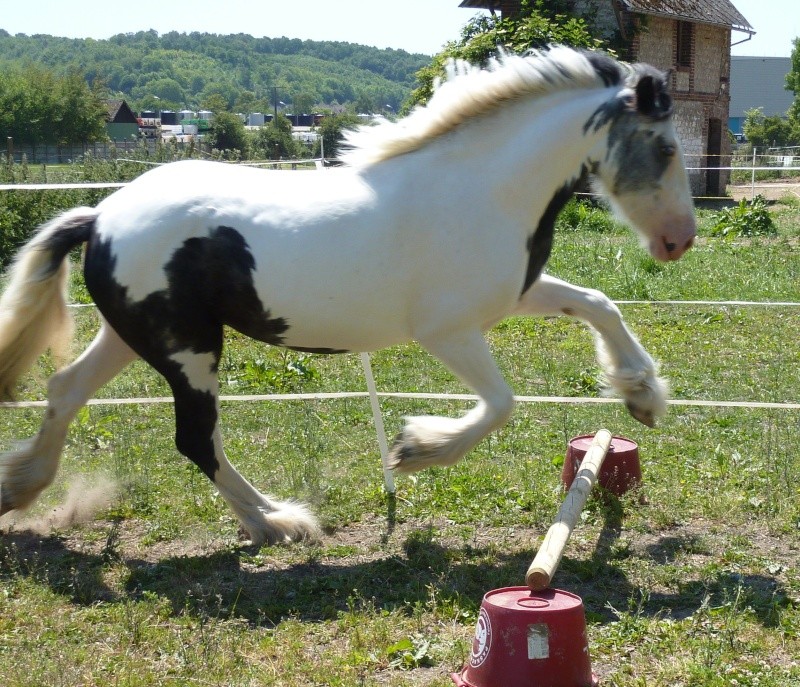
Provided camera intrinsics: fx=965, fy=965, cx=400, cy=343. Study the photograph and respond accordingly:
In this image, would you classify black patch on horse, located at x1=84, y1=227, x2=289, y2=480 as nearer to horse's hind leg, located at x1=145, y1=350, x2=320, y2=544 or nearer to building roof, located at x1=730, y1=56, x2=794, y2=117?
horse's hind leg, located at x1=145, y1=350, x2=320, y2=544

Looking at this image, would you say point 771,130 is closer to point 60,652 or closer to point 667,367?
point 667,367

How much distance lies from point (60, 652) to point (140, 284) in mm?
1566

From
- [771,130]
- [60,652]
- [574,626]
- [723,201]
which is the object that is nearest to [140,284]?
[60,652]

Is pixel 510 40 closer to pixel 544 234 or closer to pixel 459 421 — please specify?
pixel 544 234

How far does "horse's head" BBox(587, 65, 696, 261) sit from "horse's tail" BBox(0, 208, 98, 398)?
7.75 feet

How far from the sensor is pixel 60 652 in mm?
3412

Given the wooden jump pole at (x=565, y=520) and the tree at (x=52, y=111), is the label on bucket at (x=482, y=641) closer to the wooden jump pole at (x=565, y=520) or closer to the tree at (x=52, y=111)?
the wooden jump pole at (x=565, y=520)

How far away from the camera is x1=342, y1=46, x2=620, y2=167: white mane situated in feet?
14.0

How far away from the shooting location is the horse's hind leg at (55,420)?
4.58 m

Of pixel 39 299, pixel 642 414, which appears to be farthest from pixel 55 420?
pixel 642 414

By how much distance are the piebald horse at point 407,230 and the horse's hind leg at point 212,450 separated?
0.01 m

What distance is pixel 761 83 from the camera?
93562 millimetres

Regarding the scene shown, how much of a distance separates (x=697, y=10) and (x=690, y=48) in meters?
1.06

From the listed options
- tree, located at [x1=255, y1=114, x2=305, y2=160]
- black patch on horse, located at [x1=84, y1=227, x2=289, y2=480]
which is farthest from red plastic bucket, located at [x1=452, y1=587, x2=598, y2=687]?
tree, located at [x1=255, y1=114, x2=305, y2=160]
